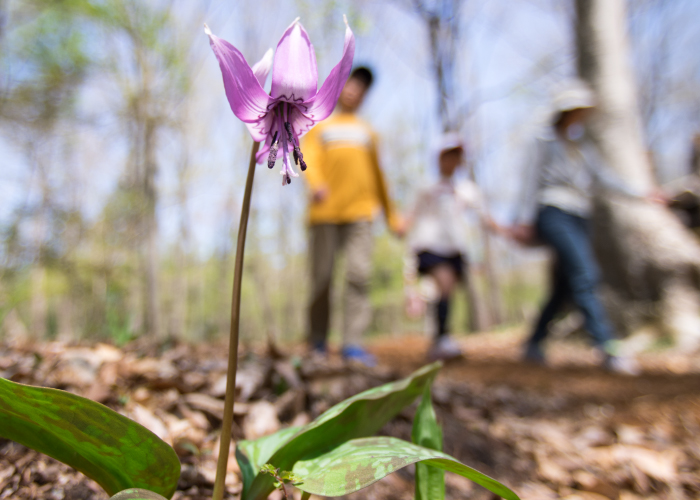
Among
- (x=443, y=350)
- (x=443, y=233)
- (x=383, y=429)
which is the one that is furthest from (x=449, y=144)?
(x=383, y=429)

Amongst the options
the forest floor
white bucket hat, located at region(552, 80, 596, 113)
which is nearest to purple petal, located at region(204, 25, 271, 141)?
the forest floor

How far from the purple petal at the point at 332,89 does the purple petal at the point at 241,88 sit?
7cm

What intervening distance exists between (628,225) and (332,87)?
4261mm

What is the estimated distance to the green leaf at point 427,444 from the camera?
31.2 inches

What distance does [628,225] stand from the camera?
159 inches

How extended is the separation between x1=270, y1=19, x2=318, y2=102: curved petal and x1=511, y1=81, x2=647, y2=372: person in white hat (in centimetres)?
284

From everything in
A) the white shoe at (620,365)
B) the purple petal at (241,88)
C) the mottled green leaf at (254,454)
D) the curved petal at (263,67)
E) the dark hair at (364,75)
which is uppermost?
the dark hair at (364,75)

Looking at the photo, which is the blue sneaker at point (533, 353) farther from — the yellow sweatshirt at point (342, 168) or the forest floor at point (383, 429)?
the yellow sweatshirt at point (342, 168)

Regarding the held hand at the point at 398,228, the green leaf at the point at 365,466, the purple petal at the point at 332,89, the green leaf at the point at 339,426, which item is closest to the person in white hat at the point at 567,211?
the held hand at the point at 398,228

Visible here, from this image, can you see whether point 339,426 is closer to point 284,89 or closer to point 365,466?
point 365,466

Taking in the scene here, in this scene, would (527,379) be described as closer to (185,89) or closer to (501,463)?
(501,463)

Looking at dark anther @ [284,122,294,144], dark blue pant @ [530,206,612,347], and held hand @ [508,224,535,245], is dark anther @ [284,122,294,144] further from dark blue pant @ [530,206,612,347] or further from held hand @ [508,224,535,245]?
held hand @ [508,224,535,245]

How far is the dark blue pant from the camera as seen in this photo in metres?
2.98

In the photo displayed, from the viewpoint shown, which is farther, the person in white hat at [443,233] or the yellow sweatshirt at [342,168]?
the person in white hat at [443,233]
